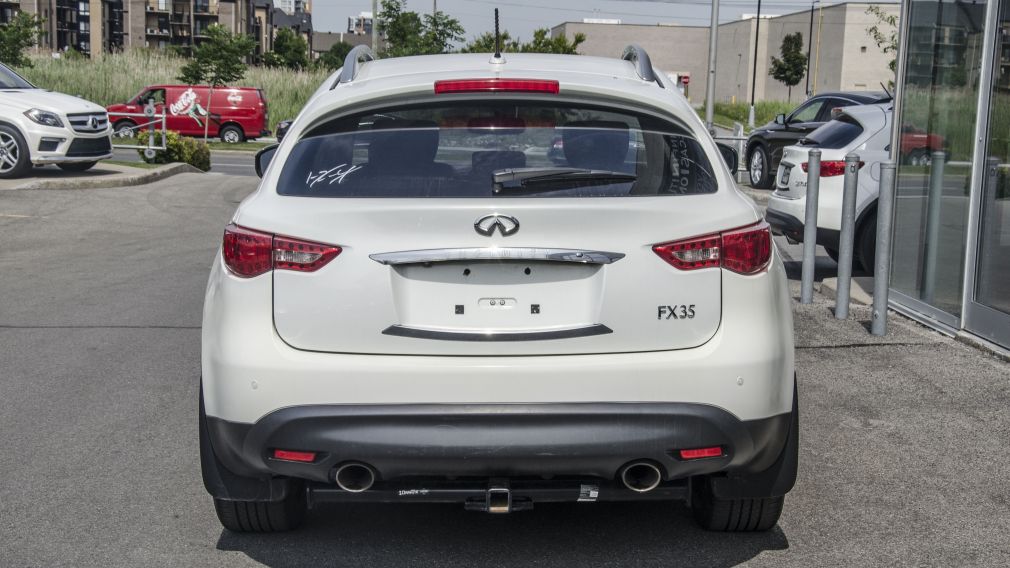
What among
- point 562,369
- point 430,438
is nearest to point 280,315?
point 430,438

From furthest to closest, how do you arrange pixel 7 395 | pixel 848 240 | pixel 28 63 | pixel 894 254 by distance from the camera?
pixel 28 63 < pixel 894 254 < pixel 848 240 < pixel 7 395

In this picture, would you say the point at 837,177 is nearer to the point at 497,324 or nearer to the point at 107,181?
the point at 497,324

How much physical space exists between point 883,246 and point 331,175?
553 centimetres

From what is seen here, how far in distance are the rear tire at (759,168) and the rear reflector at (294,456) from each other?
19.0 metres

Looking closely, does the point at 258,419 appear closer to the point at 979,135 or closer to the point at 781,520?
the point at 781,520

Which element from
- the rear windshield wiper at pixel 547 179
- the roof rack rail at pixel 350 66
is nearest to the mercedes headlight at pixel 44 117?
the roof rack rail at pixel 350 66

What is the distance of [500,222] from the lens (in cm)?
375

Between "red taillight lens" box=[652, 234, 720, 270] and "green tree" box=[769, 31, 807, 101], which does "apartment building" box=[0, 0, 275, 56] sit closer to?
"green tree" box=[769, 31, 807, 101]

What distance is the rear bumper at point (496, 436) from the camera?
12.2ft

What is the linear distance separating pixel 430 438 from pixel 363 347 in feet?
1.11

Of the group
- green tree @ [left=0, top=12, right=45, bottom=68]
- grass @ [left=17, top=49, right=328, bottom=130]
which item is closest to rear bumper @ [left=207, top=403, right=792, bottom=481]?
grass @ [left=17, top=49, right=328, bottom=130]

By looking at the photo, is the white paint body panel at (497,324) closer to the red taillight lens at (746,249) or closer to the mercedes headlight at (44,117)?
the red taillight lens at (746,249)

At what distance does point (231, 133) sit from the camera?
39.7m

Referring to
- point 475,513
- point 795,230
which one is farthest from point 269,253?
point 795,230
